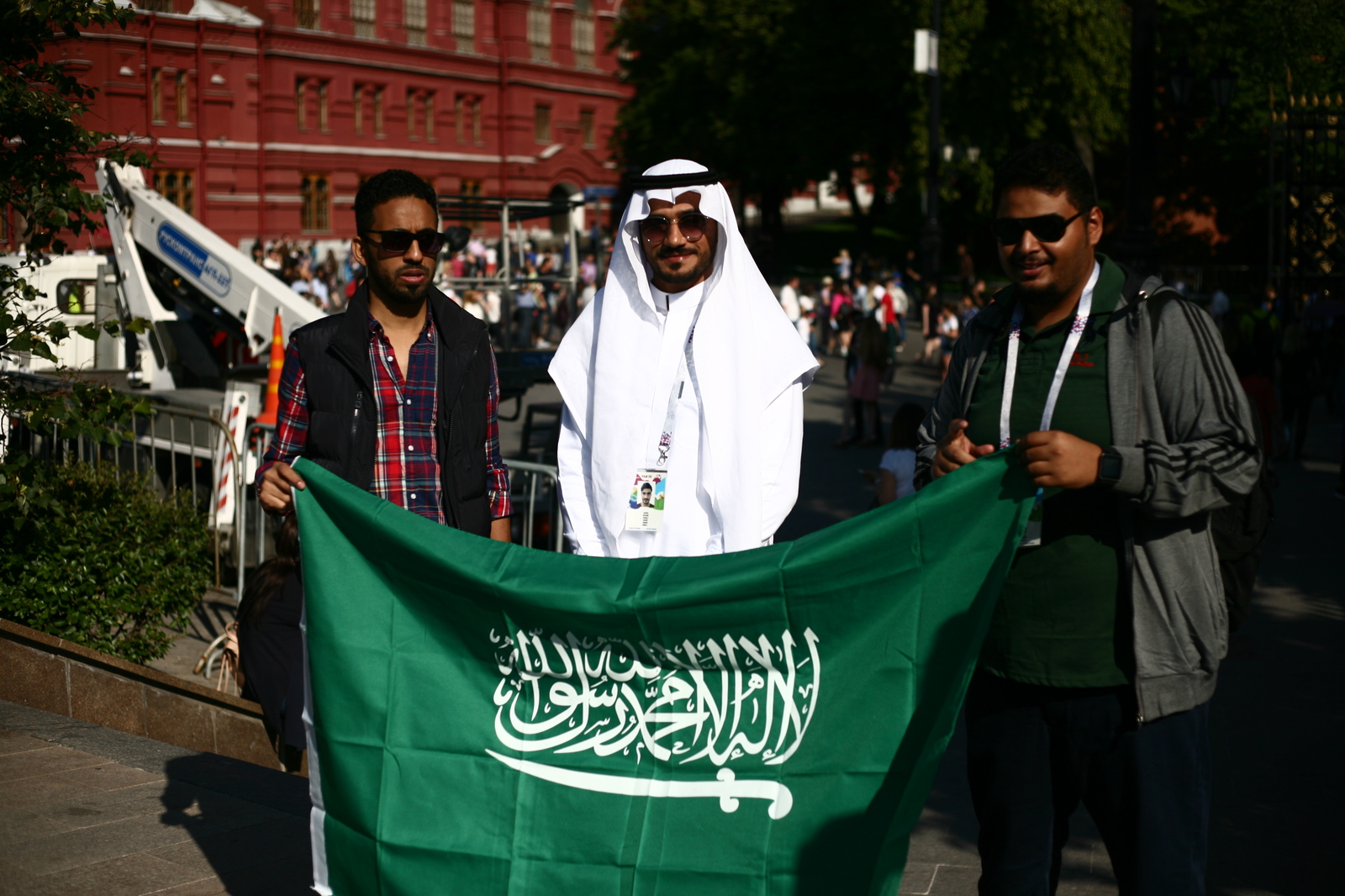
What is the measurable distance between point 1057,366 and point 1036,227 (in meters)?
0.31

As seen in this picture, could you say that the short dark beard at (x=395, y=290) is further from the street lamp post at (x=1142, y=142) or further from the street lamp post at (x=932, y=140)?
the street lamp post at (x=932, y=140)

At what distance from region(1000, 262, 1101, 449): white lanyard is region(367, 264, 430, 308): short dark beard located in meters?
1.62

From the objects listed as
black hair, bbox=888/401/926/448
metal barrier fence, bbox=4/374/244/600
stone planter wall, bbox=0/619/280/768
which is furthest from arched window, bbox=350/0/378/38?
stone planter wall, bbox=0/619/280/768

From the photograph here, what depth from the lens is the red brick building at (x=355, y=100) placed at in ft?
160

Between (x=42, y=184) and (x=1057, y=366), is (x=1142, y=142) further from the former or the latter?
(x=1057, y=366)

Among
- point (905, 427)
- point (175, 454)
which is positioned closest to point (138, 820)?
point (905, 427)

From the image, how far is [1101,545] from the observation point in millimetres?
3229

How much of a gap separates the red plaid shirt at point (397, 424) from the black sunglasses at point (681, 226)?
2.35 feet

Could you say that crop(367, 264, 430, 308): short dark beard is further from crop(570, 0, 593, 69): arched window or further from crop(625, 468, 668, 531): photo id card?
crop(570, 0, 593, 69): arched window

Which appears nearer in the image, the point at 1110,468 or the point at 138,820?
the point at 1110,468

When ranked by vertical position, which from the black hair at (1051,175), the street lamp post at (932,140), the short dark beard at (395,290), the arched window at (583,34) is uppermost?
the arched window at (583,34)

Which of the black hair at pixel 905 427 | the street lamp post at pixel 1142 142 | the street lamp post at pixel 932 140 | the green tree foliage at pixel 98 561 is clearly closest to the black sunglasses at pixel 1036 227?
the green tree foliage at pixel 98 561

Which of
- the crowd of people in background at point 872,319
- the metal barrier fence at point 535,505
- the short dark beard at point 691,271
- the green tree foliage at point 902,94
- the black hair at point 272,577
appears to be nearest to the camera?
the short dark beard at point 691,271

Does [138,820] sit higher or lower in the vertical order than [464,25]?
lower
